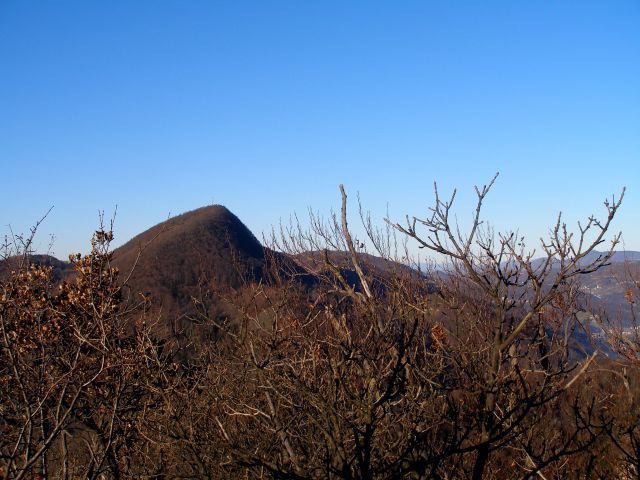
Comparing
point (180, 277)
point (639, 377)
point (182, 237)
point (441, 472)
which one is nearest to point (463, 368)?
point (441, 472)

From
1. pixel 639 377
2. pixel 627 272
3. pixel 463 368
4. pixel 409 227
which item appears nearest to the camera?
pixel 409 227

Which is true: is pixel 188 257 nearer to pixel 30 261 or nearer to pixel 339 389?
pixel 30 261

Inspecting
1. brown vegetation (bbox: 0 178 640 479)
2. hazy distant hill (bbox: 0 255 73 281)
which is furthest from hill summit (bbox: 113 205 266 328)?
brown vegetation (bbox: 0 178 640 479)

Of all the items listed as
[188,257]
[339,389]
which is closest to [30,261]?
[339,389]

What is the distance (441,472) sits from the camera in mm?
5367

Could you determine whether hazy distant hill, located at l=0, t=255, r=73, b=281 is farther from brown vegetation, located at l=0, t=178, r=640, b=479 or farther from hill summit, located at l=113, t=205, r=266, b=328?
hill summit, located at l=113, t=205, r=266, b=328

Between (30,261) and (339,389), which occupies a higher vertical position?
(30,261)

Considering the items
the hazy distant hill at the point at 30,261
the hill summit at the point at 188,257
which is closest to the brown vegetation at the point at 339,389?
the hazy distant hill at the point at 30,261

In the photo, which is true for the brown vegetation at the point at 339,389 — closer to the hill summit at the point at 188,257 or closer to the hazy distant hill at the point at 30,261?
the hazy distant hill at the point at 30,261

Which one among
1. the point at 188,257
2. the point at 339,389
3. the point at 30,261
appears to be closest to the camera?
the point at 339,389

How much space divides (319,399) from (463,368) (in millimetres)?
2092

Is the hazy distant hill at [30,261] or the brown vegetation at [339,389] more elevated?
the hazy distant hill at [30,261]

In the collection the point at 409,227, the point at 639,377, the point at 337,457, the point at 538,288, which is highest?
the point at 409,227

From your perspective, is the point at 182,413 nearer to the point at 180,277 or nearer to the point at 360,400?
the point at 360,400
